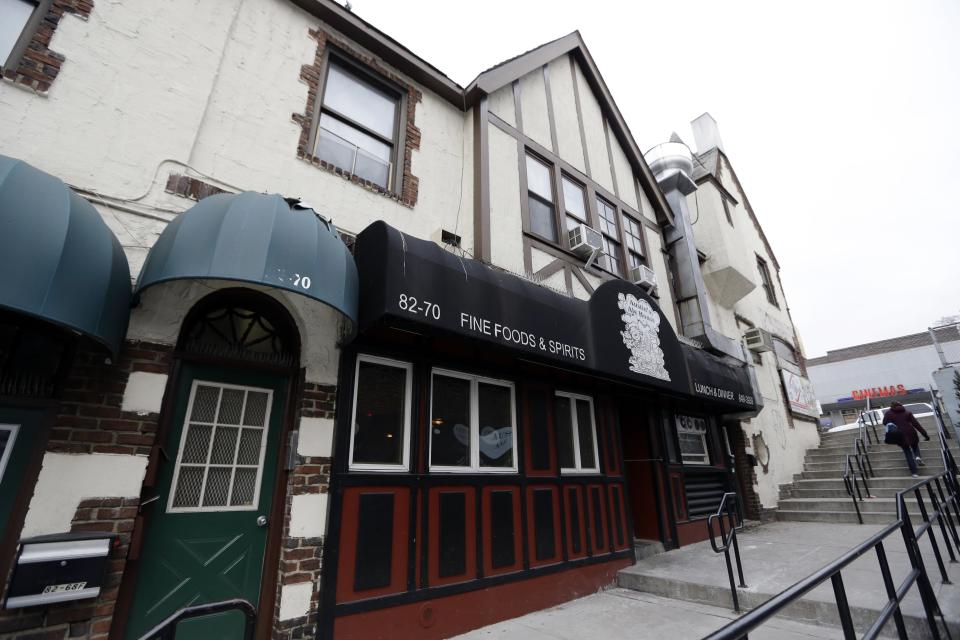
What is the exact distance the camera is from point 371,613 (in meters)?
4.11

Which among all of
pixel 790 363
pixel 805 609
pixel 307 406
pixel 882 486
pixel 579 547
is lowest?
pixel 805 609

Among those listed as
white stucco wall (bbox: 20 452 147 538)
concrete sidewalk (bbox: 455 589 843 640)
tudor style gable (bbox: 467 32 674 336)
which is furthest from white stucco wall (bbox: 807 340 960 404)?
white stucco wall (bbox: 20 452 147 538)

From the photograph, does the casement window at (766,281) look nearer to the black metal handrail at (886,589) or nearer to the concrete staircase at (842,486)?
the concrete staircase at (842,486)

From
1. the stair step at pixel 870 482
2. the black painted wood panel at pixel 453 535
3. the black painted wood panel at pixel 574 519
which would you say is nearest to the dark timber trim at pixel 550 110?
the black painted wood panel at pixel 574 519

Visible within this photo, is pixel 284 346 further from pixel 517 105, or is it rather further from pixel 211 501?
pixel 517 105

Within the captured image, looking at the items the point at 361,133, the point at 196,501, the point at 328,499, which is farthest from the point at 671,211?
the point at 196,501

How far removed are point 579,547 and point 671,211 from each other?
8631 mm

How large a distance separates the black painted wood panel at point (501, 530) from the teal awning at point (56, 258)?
164 inches

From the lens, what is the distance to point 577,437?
6.91 meters

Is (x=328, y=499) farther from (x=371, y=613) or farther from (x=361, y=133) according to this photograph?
(x=361, y=133)

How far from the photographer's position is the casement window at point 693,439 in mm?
9086

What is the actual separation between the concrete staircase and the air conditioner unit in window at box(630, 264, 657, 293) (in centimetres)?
570

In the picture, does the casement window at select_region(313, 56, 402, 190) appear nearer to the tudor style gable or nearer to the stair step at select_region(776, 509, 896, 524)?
the tudor style gable

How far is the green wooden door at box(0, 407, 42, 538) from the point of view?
296 centimetres
